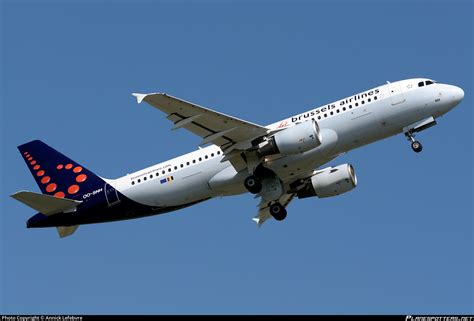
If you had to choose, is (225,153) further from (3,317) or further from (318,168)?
(3,317)

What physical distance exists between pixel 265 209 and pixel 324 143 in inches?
343

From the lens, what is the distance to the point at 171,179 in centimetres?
5081

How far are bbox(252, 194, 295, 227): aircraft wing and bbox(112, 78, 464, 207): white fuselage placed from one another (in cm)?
301

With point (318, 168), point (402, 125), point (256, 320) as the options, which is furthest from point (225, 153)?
point (256, 320)

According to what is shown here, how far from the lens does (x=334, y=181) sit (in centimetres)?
5338

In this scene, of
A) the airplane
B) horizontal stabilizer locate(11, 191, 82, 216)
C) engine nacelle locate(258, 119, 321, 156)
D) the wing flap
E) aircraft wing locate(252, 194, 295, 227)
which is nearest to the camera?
the wing flap

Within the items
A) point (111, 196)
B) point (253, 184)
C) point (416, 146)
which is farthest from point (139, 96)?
point (416, 146)

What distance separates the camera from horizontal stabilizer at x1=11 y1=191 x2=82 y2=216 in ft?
165

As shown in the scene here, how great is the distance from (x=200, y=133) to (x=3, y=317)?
14809 millimetres

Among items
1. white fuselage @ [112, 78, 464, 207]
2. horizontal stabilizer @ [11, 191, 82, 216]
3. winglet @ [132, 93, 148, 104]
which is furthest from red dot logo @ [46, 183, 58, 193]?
winglet @ [132, 93, 148, 104]

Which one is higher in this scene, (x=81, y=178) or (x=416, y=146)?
(x=81, y=178)

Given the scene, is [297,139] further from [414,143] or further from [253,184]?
[414,143]

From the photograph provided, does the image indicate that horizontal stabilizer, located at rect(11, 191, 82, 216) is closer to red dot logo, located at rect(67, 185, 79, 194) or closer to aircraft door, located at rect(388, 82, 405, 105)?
red dot logo, located at rect(67, 185, 79, 194)

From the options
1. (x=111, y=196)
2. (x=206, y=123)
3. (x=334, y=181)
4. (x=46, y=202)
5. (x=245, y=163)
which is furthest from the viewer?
(x=334, y=181)
